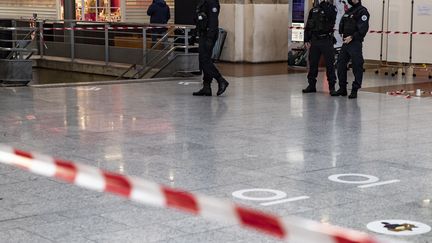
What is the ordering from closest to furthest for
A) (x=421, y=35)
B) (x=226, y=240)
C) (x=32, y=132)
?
(x=226, y=240)
(x=32, y=132)
(x=421, y=35)

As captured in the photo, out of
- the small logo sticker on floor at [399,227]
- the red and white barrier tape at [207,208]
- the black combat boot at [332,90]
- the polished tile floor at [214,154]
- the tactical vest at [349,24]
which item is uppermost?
the tactical vest at [349,24]

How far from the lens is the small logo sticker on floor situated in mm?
5469

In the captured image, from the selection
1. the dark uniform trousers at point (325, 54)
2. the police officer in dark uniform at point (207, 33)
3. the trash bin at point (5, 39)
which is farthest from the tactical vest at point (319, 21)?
the trash bin at point (5, 39)

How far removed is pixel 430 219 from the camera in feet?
19.0

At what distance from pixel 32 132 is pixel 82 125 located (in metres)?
0.81

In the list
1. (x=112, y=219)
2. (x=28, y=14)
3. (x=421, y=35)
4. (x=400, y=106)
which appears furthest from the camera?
(x=28, y=14)

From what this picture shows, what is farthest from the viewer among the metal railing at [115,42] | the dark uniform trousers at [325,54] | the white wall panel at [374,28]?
the white wall panel at [374,28]

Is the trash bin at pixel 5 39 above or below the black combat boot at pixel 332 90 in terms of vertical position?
above

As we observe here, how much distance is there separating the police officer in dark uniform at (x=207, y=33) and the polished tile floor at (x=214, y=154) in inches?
11.9

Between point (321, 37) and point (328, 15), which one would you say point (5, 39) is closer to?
point (321, 37)

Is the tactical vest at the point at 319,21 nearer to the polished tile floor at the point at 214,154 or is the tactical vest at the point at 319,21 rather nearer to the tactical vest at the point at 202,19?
the polished tile floor at the point at 214,154

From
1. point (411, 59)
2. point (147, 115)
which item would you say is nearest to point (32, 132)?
point (147, 115)

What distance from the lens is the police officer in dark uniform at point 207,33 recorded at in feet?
42.7

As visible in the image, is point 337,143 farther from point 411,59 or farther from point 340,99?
point 411,59
